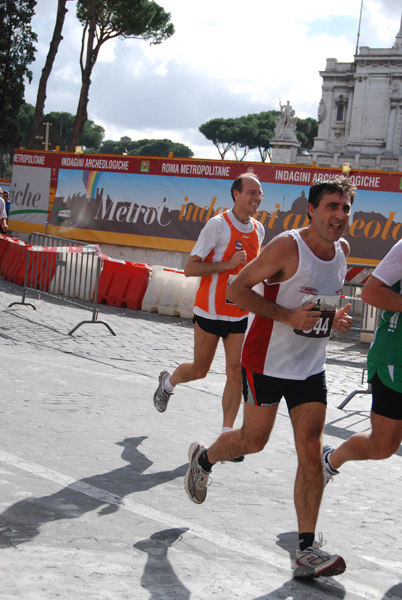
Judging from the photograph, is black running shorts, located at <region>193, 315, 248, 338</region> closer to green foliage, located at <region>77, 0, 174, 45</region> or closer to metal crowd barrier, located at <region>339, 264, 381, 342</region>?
metal crowd barrier, located at <region>339, 264, 381, 342</region>

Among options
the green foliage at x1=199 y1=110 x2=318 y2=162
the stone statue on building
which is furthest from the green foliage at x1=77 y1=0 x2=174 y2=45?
the green foliage at x1=199 y1=110 x2=318 y2=162

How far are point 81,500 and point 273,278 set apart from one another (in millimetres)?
1604

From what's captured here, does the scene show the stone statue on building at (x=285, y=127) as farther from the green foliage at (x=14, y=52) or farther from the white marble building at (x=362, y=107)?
the green foliage at (x=14, y=52)

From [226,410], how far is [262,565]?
1.88 m

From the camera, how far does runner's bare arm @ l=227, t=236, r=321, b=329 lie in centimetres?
392

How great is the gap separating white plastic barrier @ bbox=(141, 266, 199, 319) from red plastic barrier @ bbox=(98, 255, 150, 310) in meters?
0.14

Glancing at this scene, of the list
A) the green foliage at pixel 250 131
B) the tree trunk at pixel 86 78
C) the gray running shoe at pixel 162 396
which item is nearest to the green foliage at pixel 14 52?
the tree trunk at pixel 86 78

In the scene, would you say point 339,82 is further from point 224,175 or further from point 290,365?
point 290,365

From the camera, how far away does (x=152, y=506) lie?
4625 millimetres

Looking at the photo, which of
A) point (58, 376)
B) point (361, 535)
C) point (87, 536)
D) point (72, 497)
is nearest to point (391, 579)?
point (361, 535)

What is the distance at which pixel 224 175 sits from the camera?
56.0 feet

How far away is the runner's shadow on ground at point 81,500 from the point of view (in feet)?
13.4

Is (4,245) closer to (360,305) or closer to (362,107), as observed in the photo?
(360,305)

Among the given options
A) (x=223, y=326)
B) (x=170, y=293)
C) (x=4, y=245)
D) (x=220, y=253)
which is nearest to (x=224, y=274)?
(x=220, y=253)
